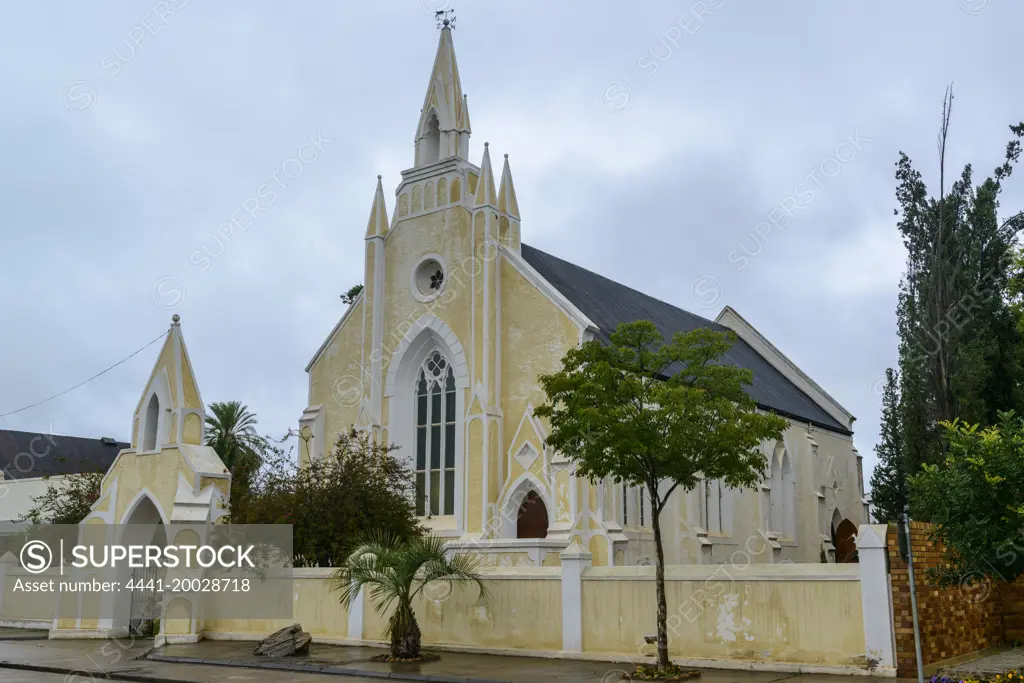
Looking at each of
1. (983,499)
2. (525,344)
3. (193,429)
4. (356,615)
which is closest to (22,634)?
(193,429)

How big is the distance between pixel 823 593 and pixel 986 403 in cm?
1402

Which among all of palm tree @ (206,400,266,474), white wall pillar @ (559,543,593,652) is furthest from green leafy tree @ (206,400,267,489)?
white wall pillar @ (559,543,593,652)

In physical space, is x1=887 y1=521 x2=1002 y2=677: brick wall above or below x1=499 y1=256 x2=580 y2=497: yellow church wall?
below

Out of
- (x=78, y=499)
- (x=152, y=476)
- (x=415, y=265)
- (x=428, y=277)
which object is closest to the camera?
(x=152, y=476)

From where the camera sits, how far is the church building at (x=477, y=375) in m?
27.0

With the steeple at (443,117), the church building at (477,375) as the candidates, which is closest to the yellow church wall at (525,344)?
the church building at (477,375)

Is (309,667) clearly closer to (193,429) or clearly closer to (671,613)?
(671,613)

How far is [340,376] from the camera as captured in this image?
32500 millimetres

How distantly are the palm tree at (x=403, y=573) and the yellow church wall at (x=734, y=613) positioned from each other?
2700mm

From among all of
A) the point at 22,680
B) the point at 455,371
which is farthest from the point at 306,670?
the point at 455,371

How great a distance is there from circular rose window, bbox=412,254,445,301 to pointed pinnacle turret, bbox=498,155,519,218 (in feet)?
8.59

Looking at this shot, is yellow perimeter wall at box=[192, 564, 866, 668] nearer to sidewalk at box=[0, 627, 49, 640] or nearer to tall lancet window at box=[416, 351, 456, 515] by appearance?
tall lancet window at box=[416, 351, 456, 515]

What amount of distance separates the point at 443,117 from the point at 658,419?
1945cm

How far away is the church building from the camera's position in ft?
88.6
